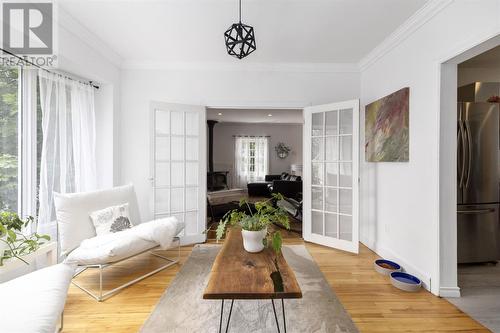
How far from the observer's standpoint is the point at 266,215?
1.87m

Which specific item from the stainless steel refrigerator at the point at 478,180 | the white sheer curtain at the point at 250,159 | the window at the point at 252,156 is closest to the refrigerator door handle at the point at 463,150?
the stainless steel refrigerator at the point at 478,180

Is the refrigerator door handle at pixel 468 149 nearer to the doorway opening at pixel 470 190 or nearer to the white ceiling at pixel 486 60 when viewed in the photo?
the doorway opening at pixel 470 190

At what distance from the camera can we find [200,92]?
361cm

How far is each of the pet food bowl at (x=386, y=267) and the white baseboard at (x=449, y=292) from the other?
0.42 meters

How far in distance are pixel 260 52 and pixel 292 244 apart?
2794 mm

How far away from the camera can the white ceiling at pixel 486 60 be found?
291 centimetres

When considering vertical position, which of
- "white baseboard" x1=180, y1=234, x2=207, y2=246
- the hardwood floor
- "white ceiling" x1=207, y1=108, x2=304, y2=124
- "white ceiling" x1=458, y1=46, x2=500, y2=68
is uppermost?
"white ceiling" x1=207, y1=108, x2=304, y2=124

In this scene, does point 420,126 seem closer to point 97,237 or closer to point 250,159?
point 97,237

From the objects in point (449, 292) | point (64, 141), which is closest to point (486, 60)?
point (449, 292)

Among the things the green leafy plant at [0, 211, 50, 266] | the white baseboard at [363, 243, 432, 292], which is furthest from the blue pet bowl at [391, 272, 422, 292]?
the green leafy plant at [0, 211, 50, 266]

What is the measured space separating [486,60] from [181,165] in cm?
435

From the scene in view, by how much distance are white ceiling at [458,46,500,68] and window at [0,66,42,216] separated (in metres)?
5.16

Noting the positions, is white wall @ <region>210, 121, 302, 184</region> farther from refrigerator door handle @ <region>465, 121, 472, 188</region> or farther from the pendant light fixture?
the pendant light fixture

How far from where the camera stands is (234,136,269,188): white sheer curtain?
905 centimetres
